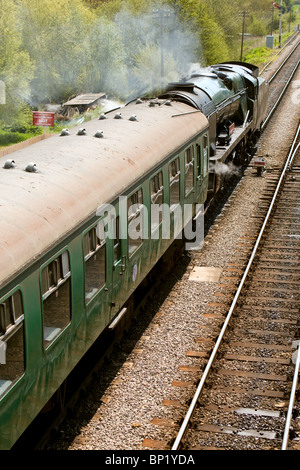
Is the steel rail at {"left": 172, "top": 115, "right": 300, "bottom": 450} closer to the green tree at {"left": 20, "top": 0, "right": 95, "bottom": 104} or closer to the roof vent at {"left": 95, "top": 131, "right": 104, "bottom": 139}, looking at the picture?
the roof vent at {"left": 95, "top": 131, "right": 104, "bottom": 139}

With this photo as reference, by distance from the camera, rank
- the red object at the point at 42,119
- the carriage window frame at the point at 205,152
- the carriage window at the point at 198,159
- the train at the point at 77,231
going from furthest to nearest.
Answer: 1. the red object at the point at 42,119
2. the carriage window frame at the point at 205,152
3. the carriage window at the point at 198,159
4. the train at the point at 77,231

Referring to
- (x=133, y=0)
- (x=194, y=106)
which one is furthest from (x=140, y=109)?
(x=133, y=0)

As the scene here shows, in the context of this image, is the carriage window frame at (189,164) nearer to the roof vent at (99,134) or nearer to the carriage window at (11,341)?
the roof vent at (99,134)

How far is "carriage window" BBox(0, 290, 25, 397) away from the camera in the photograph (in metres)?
5.19

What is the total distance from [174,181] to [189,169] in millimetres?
1262

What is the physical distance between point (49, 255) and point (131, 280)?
3.06 m

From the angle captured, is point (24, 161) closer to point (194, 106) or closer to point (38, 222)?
point (38, 222)

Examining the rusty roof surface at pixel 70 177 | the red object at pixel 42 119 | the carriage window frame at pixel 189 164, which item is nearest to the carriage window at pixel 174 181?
the rusty roof surface at pixel 70 177

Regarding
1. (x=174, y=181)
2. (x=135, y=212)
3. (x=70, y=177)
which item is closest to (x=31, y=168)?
(x=70, y=177)

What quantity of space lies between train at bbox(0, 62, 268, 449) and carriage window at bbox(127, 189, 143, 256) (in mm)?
16

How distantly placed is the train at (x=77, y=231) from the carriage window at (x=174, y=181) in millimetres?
18

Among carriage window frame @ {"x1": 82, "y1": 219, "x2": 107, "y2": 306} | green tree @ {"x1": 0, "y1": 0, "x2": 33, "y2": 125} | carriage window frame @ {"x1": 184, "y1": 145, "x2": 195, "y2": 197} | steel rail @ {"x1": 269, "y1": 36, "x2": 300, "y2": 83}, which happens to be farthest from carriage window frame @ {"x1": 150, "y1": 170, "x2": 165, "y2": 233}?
steel rail @ {"x1": 269, "y1": 36, "x2": 300, "y2": 83}

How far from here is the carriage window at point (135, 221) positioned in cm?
865

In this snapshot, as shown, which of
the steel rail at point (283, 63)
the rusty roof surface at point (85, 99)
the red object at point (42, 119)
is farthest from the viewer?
the steel rail at point (283, 63)
